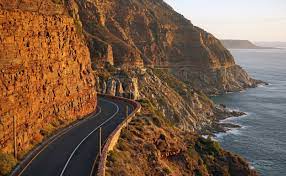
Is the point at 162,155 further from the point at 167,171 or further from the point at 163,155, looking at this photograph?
the point at 167,171

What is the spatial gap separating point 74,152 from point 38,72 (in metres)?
8.77

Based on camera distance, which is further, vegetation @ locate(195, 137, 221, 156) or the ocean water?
the ocean water

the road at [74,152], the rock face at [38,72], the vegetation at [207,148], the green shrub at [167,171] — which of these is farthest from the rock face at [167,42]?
the green shrub at [167,171]

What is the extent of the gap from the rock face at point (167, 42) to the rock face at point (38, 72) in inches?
2795

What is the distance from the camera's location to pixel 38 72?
41.2 metres

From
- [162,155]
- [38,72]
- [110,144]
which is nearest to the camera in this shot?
[110,144]

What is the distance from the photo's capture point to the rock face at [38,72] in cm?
3453

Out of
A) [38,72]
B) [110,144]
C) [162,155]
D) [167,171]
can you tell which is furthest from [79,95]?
[167,171]

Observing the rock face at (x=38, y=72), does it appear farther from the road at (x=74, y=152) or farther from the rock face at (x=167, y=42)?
the rock face at (x=167, y=42)

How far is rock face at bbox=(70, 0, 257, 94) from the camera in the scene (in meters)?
134

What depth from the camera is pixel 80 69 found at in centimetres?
5656

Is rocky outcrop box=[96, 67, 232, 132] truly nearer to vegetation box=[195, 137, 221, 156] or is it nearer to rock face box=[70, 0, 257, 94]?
rock face box=[70, 0, 257, 94]

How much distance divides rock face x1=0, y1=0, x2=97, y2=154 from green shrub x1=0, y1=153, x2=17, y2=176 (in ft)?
2.13

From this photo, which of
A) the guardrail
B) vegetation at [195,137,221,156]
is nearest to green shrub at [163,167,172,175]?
the guardrail
